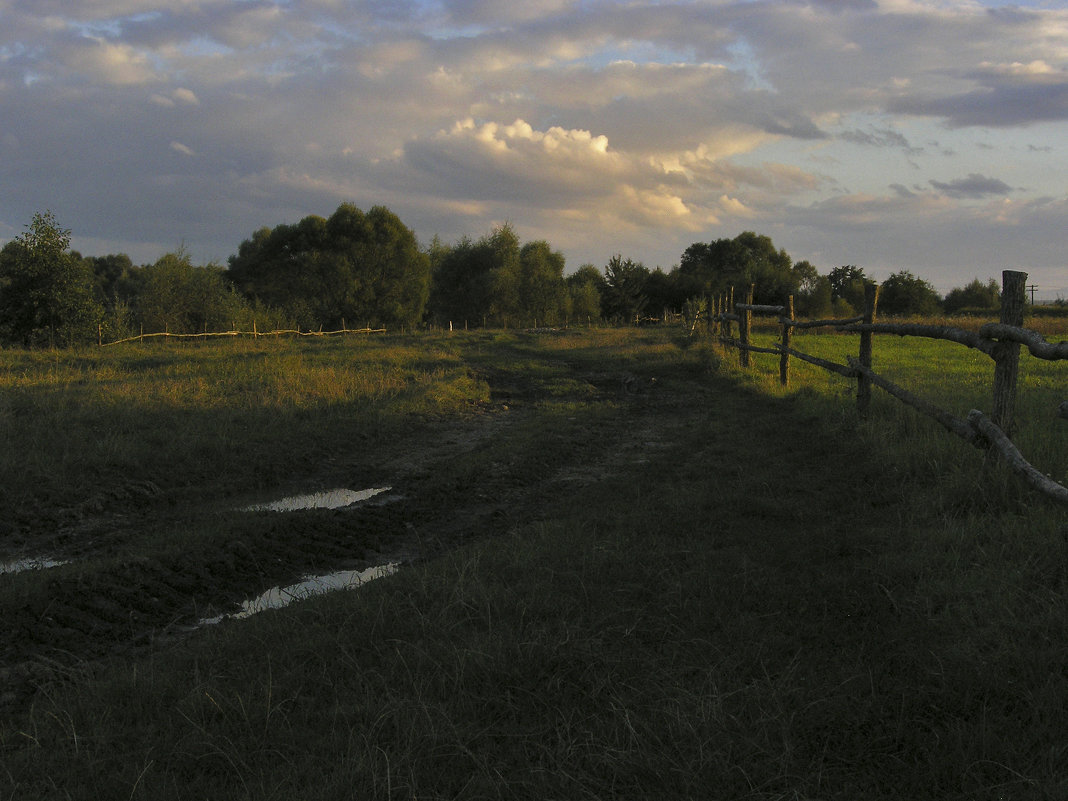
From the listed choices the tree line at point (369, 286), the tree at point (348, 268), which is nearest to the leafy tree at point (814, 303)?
the tree line at point (369, 286)

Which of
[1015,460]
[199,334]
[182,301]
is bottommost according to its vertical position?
[1015,460]

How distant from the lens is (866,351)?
9234 millimetres

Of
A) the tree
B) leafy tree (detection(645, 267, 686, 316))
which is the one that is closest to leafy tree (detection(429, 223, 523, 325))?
the tree

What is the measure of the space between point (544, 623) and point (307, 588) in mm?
1727

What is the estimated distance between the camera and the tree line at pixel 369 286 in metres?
23.2

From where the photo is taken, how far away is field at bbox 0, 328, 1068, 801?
2439 millimetres

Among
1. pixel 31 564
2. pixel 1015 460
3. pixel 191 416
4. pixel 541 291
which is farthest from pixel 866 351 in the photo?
pixel 541 291

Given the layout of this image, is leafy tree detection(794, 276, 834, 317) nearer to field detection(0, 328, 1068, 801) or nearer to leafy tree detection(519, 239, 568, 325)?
leafy tree detection(519, 239, 568, 325)

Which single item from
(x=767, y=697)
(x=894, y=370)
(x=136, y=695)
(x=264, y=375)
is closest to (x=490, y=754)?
(x=767, y=697)

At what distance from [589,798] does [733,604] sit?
1.64 m

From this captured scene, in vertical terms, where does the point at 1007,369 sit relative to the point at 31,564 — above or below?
above

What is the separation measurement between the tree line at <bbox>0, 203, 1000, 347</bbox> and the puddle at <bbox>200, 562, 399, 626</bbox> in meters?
23.0

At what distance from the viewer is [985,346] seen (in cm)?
541

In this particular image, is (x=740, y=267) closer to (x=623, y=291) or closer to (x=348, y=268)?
(x=623, y=291)
